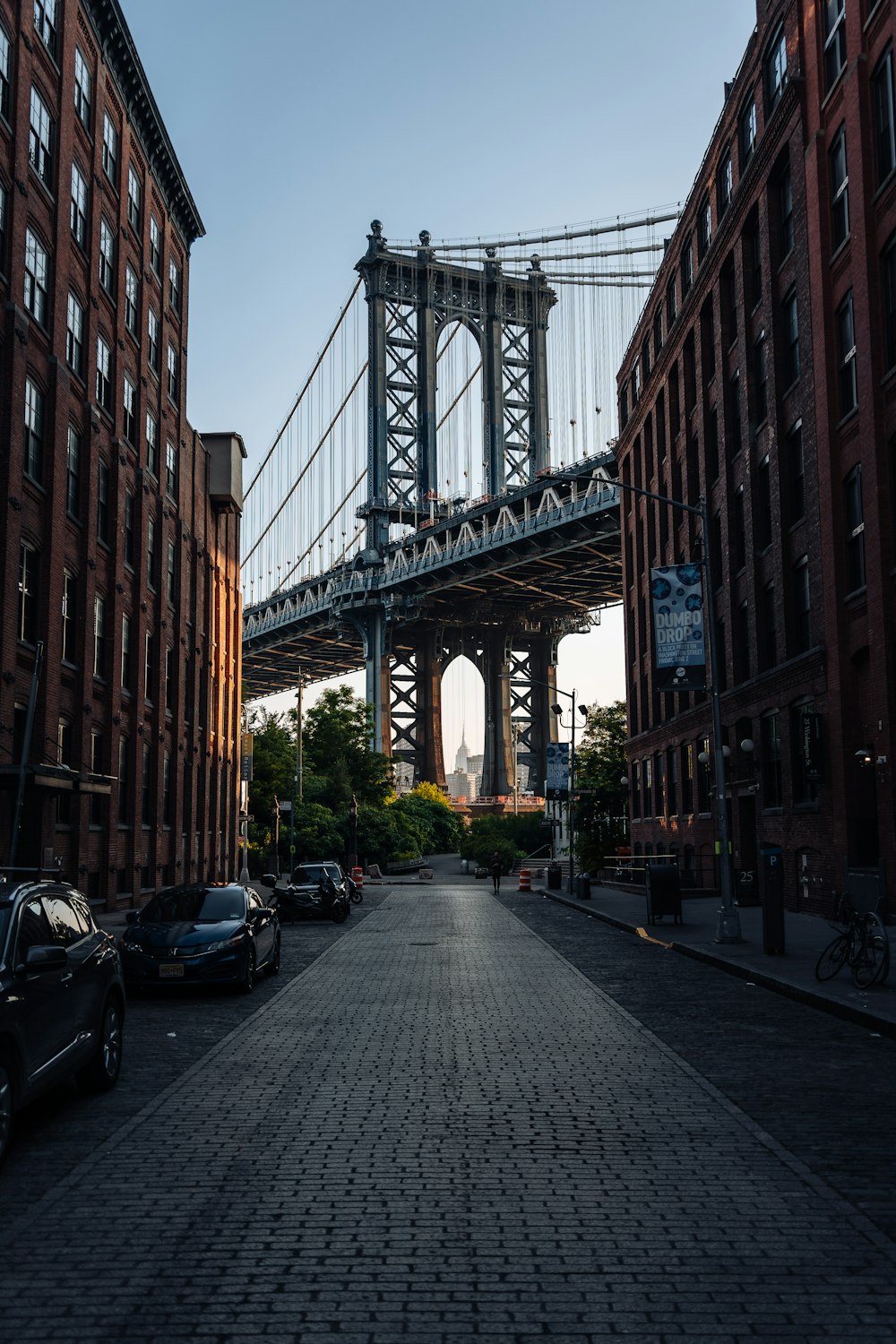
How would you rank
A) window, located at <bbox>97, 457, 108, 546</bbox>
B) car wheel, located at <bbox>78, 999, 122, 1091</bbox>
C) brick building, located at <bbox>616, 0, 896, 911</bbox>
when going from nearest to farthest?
car wheel, located at <bbox>78, 999, 122, 1091</bbox>, brick building, located at <bbox>616, 0, 896, 911</bbox>, window, located at <bbox>97, 457, 108, 546</bbox>

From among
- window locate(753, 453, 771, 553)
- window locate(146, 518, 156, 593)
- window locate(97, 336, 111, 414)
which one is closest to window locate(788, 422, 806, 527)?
window locate(753, 453, 771, 553)

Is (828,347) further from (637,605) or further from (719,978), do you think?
(637,605)

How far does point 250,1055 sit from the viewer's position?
446 inches

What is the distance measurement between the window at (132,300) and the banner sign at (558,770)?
23429 millimetres

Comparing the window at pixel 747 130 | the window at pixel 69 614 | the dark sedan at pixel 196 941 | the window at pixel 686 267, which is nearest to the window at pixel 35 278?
the window at pixel 69 614

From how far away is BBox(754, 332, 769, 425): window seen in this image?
3454 cm

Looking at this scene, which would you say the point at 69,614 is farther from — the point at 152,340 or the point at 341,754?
the point at 341,754

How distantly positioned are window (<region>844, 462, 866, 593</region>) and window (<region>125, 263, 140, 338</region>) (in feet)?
71.4

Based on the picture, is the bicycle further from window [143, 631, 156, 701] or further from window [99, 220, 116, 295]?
window [143, 631, 156, 701]

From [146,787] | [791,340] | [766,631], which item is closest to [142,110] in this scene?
[146,787]

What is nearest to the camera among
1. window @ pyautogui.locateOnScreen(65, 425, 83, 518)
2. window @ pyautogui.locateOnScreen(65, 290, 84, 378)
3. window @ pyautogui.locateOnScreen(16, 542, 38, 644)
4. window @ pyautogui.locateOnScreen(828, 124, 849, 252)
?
window @ pyautogui.locateOnScreen(16, 542, 38, 644)

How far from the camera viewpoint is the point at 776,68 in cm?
3375

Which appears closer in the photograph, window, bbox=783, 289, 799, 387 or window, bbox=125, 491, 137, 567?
window, bbox=783, 289, 799, 387

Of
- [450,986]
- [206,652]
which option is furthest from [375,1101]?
[206,652]
